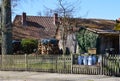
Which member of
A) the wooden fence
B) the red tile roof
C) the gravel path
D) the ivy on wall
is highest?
the red tile roof

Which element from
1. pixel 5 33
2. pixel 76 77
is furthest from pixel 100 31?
pixel 76 77

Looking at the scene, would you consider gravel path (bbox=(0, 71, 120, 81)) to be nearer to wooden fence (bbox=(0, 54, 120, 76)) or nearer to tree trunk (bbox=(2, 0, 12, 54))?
wooden fence (bbox=(0, 54, 120, 76))

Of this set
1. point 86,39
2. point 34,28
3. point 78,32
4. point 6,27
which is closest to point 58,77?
point 6,27

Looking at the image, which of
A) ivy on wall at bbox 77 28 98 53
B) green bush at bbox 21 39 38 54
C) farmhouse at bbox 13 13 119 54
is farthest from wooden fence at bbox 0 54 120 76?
green bush at bbox 21 39 38 54

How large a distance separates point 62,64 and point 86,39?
2423cm

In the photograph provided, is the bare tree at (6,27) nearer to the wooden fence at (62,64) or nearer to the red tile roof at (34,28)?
the wooden fence at (62,64)

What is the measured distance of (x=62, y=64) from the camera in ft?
77.2

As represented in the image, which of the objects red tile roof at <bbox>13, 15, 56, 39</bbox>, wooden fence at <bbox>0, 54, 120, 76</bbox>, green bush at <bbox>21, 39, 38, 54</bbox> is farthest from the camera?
red tile roof at <bbox>13, 15, 56, 39</bbox>

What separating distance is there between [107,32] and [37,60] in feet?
72.0

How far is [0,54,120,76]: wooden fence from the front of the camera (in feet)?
72.9

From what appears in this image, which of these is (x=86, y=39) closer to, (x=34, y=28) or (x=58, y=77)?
(x=34, y=28)

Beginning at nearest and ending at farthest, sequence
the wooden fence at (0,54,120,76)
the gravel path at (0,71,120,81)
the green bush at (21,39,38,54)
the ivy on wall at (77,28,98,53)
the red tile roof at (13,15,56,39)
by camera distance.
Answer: the gravel path at (0,71,120,81)
the wooden fence at (0,54,120,76)
the ivy on wall at (77,28,98,53)
the green bush at (21,39,38,54)
the red tile roof at (13,15,56,39)

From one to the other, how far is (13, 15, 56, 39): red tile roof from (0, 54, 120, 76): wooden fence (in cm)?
3239

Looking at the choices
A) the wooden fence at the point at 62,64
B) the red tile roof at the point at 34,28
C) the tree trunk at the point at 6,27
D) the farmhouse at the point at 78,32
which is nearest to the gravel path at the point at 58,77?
the wooden fence at the point at 62,64
